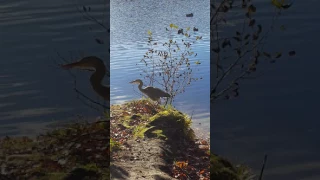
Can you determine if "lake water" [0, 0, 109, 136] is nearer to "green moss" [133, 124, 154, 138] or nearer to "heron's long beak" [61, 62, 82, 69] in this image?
"heron's long beak" [61, 62, 82, 69]

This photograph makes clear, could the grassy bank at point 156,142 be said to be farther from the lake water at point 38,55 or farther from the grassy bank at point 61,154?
the lake water at point 38,55

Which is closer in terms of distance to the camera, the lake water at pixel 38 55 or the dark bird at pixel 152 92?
the lake water at pixel 38 55

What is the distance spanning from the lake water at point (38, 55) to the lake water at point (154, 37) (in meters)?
0.35

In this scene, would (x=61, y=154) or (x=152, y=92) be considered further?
(x=152, y=92)

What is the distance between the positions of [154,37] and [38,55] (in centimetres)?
89

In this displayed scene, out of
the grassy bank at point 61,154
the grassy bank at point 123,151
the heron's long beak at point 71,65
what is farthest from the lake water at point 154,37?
the grassy bank at point 61,154

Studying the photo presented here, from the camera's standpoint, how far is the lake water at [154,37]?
3.51m

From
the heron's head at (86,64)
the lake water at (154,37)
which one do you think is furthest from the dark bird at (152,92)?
the heron's head at (86,64)

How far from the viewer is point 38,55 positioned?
316 centimetres

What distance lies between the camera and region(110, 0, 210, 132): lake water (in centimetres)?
351

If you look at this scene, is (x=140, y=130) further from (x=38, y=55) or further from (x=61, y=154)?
(x=38, y=55)

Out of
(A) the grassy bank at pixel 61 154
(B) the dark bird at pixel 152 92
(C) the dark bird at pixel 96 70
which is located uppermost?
(C) the dark bird at pixel 96 70

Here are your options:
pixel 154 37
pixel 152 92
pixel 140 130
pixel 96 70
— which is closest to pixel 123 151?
pixel 140 130

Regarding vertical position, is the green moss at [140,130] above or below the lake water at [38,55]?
below
